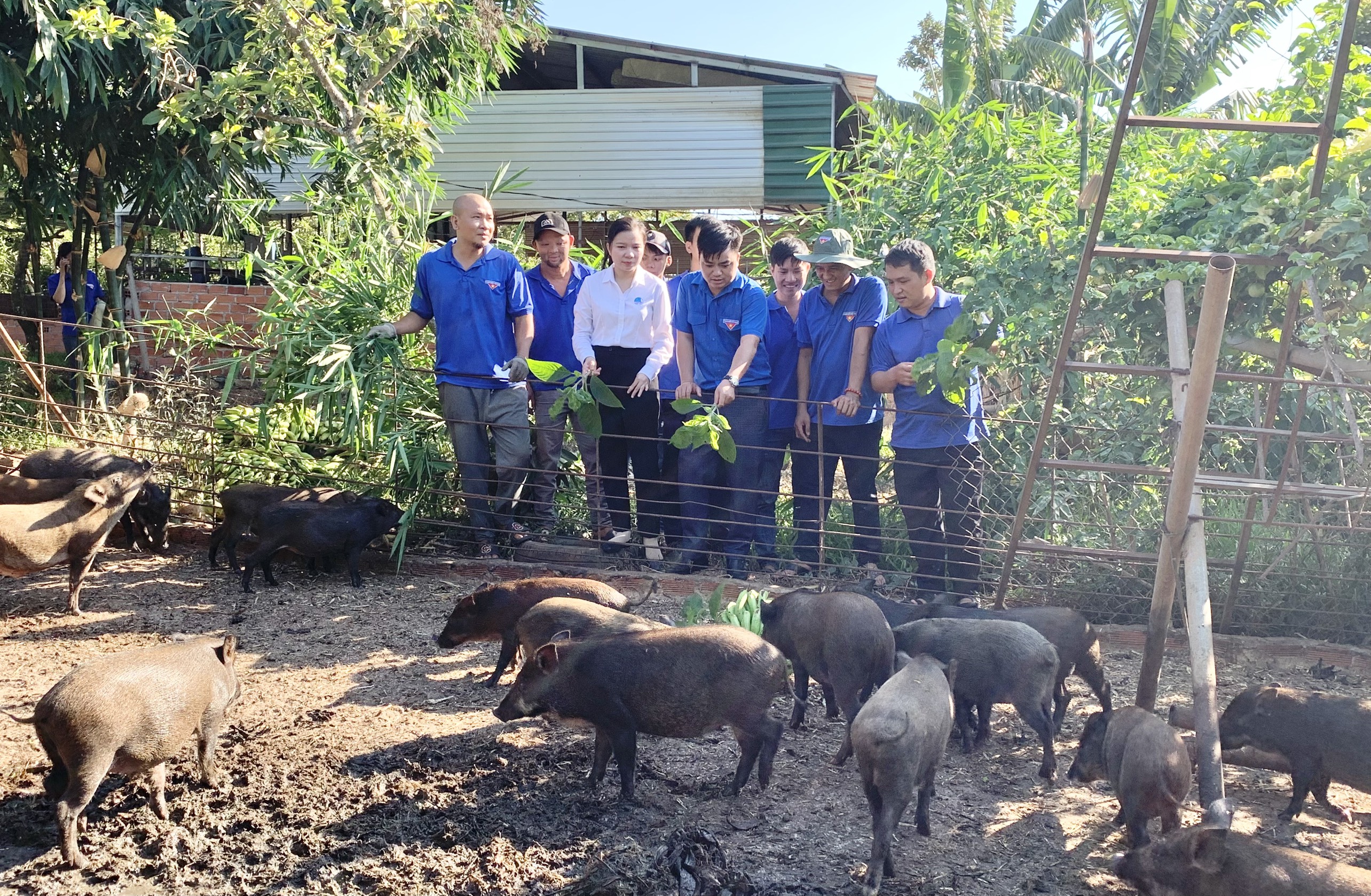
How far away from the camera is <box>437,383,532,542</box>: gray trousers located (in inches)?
257

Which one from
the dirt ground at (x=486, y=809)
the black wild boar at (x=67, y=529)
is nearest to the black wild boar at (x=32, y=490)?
the black wild boar at (x=67, y=529)

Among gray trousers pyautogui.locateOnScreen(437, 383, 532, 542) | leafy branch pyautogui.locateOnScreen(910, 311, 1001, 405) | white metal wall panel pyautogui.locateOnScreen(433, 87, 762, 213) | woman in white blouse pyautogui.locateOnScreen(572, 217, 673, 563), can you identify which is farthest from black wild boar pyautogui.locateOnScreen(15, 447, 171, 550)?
white metal wall panel pyautogui.locateOnScreen(433, 87, 762, 213)

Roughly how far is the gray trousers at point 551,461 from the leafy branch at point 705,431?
2.73 feet

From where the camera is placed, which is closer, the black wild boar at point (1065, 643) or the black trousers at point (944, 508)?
the black wild boar at point (1065, 643)

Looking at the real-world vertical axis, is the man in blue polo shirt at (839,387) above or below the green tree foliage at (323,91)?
below

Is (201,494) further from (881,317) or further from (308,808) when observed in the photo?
(881,317)

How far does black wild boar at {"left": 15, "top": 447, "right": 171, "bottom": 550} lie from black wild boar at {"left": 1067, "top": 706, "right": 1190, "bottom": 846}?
5709 mm

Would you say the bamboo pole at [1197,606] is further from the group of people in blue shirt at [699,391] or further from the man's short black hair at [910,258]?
the group of people in blue shirt at [699,391]

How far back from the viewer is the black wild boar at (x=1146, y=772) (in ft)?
11.6

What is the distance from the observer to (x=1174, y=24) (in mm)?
15180

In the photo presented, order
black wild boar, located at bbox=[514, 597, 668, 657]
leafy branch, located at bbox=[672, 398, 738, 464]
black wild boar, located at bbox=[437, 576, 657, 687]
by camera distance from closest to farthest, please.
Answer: black wild boar, located at bbox=[514, 597, 668, 657] < black wild boar, located at bbox=[437, 576, 657, 687] < leafy branch, located at bbox=[672, 398, 738, 464]

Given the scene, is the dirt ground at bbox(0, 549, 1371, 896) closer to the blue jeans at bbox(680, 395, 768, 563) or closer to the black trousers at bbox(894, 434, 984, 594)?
the black trousers at bbox(894, 434, 984, 594)

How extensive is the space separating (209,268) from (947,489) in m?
12.4

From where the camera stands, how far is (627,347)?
644cm
